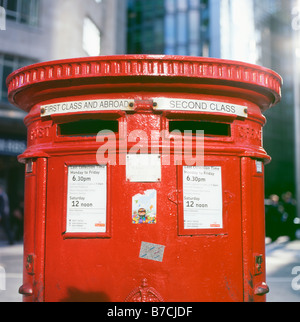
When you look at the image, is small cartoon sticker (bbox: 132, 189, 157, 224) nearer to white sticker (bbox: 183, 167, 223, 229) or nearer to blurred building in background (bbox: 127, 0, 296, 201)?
white sticker (bbox: 183, 167, 223, 229)

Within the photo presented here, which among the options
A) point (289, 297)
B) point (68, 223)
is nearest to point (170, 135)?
point (68, 223)

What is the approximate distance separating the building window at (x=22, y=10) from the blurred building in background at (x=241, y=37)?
1498cm

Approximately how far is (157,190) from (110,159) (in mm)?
363

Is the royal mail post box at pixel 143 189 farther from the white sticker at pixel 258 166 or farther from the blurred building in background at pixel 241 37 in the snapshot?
the blurred building in background at pixel 241 37

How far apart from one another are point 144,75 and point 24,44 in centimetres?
1212

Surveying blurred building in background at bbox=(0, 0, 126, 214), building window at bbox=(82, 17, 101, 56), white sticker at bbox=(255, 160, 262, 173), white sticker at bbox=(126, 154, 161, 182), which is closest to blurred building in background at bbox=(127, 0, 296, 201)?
building window at bbox=(82, 17, 101, 56)

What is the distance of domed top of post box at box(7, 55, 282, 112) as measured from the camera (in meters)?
2.43

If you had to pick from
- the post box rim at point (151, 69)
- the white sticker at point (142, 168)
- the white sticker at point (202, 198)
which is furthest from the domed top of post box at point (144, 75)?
the white sticker at point (202, 198)

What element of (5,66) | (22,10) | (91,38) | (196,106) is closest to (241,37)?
(91,38)

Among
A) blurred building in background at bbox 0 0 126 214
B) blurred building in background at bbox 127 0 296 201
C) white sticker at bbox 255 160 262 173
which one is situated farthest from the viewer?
blurred building in background at bbox 127 0 296 201

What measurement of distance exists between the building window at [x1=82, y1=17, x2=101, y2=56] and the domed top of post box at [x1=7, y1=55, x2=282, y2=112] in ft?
41.2

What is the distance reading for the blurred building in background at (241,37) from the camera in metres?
29.9

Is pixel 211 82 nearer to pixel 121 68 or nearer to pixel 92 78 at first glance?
pixel 121 68

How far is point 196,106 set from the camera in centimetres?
256
